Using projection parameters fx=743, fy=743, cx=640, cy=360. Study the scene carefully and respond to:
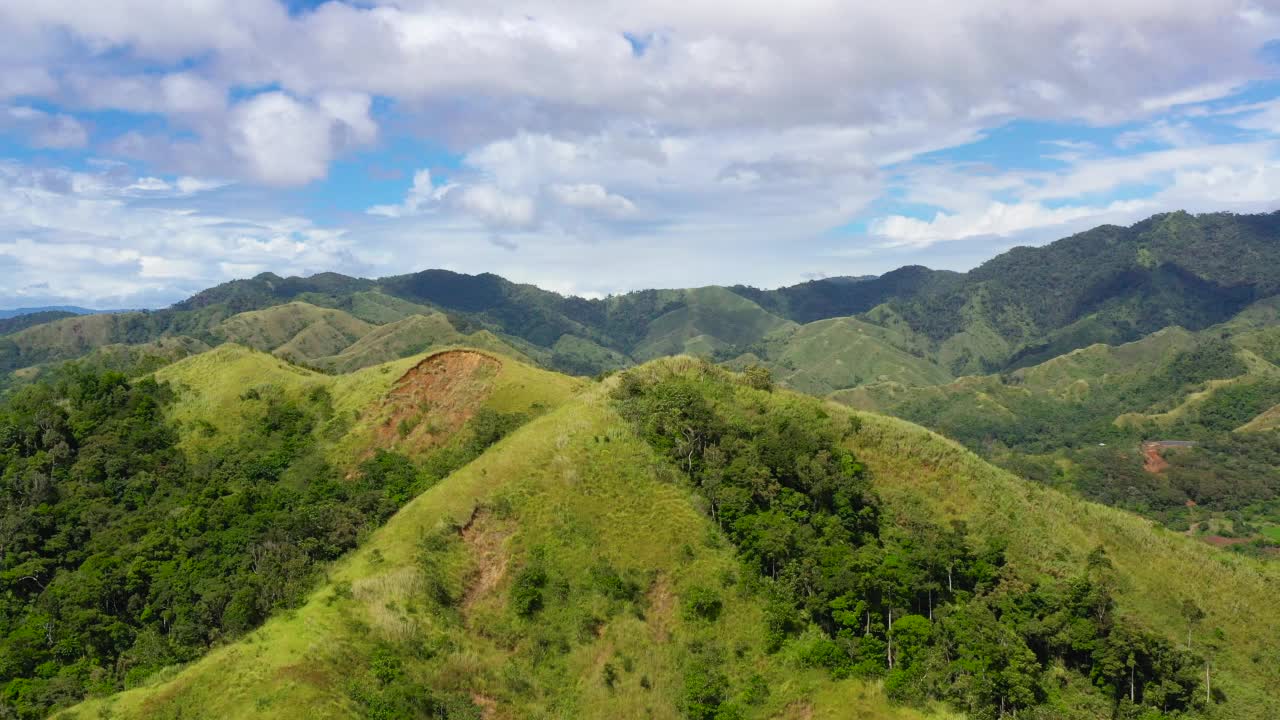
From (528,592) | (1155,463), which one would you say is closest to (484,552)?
(528,592)

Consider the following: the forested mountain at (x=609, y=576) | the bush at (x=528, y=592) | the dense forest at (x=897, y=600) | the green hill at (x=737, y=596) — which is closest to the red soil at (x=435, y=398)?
the forested mountain at (x=609, y=576)

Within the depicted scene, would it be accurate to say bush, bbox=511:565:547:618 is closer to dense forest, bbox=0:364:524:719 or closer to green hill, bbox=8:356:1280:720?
green hill, bbox=8:356:1280:720

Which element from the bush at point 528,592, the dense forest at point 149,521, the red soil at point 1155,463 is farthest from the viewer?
the red soil at point 1155,463

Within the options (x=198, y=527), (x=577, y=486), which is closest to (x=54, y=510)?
(x=198, y=527)

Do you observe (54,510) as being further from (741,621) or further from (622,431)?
(741,621)

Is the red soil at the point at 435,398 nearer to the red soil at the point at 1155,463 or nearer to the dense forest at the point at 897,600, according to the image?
the dense forest at the point at 897,600

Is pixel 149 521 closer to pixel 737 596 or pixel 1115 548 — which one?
pixel 737 596
